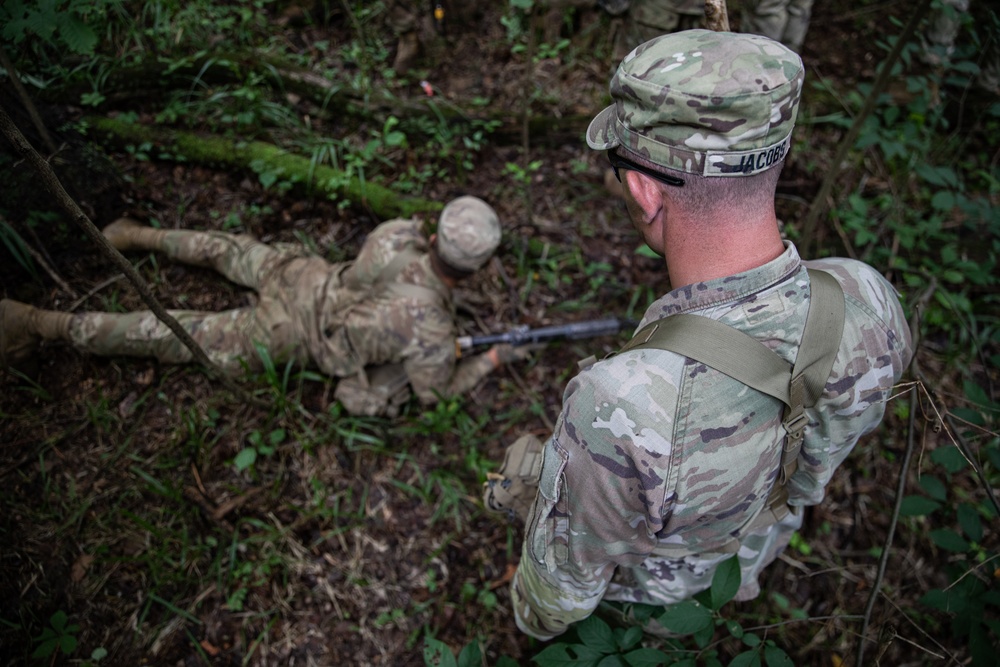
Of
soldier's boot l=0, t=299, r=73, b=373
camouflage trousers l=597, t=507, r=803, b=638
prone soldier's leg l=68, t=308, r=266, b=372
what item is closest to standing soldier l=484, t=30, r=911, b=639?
camouflage trousers l=597, t=507, r=803, b=638

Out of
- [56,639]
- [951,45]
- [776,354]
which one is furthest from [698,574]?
[951,45]

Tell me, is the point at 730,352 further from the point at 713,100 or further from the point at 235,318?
the point at 235,318

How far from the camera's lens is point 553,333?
3.63 meters

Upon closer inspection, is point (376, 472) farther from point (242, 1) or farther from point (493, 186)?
point (242, 1)

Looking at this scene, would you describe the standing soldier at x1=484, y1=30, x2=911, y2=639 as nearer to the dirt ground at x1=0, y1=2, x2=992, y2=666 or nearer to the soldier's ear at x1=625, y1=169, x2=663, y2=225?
the soldier's ear at x1=625, y1=169, x2=663, y2=225

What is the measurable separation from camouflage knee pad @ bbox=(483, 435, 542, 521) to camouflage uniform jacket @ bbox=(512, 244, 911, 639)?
0.33 m

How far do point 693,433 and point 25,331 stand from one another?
3.97m

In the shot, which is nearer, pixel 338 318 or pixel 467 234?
pixel 467 234

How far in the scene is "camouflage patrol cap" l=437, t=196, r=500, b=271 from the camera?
3275 mm

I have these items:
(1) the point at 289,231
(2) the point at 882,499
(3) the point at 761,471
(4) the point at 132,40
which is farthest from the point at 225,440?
(2) the point at 882,499

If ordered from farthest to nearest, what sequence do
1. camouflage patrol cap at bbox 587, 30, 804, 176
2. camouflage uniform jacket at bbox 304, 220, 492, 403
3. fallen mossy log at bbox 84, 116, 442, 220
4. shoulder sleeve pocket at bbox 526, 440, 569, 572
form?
fallen mossy log at bbox 84, 116, 442, 220 → camouflage uniform jacket at bbox 304, 220, 492, 403 → shoulder sleeve pocket at bbox 526, 440, 569, 572 → camouflage patrol cap at bbox 587, 30, 804, 176

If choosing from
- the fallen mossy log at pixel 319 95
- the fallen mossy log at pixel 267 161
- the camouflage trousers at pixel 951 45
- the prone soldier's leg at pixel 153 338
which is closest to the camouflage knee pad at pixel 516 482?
the prone soldier's leg at pixel 153 338

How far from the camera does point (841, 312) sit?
1516 millimetres

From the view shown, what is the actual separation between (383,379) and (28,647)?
7.33ft
